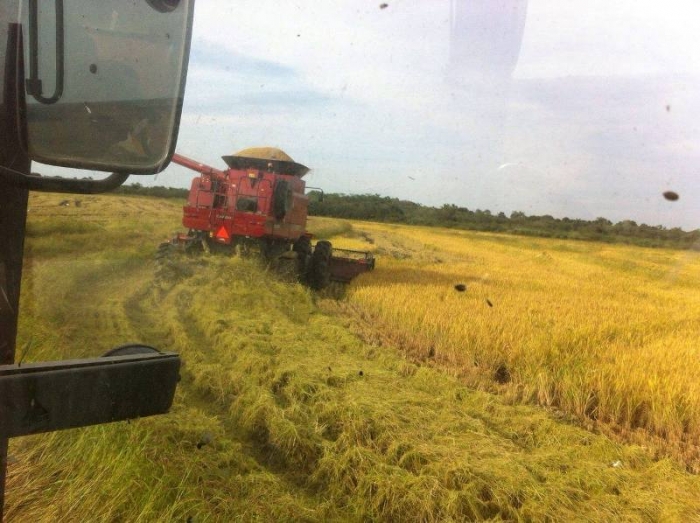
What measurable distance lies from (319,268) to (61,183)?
9.05 m

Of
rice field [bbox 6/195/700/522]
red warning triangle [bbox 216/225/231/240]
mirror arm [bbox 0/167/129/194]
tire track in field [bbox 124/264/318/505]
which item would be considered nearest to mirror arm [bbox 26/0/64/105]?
mirror arm [bbox 0/167/129/194]

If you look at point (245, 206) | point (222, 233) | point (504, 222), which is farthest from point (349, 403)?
point (504, 222)

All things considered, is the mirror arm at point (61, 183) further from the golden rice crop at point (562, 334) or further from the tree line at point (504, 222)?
the tree line at point (504, 222)

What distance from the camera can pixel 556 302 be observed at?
9312 mm

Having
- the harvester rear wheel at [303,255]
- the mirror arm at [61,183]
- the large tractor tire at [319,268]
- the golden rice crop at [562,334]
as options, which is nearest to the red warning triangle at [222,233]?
the harvester rear wheel at [303,255]

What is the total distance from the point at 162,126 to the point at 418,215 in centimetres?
2123

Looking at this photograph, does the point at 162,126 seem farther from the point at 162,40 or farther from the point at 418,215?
the point at 418,215

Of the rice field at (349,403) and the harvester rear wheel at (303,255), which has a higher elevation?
the harvester rear wheel at (303,255)

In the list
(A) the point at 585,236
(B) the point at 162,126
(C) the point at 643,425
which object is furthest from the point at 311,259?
(A) the point at 585,236

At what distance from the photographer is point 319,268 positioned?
10.6 meters

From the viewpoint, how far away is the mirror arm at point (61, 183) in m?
1.46

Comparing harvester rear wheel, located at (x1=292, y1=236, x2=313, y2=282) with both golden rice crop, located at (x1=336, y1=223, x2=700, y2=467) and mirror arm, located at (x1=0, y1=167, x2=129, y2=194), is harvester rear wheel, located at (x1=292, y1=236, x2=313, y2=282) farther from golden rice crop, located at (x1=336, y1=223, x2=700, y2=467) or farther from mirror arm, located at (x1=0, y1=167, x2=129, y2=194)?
mirror arm, located at (x1=0, y1=167, x2=129, y2=194)

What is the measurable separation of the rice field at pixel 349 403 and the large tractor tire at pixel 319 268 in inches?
43.4

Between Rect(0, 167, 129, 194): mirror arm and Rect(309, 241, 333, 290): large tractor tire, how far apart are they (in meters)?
8.90
